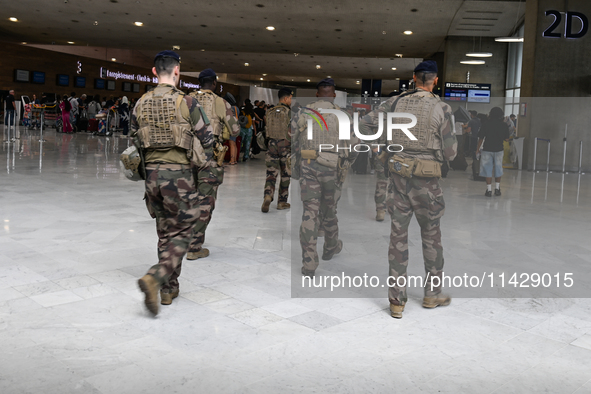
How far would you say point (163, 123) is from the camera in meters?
3.45

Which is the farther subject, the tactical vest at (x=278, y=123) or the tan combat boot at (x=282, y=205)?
the tan combat boot at (x=282, y=205)

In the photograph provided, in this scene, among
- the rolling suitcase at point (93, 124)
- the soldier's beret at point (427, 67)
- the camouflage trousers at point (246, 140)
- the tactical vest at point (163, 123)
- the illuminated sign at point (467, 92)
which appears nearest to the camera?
the tactical vest at point (163, 123)

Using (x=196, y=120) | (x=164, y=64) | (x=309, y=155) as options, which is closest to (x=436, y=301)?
(x=309, y=155)

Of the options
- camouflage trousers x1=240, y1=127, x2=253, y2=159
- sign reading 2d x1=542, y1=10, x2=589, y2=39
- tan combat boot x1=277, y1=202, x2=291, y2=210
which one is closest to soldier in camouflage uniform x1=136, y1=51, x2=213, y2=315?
tan combat boot x1=277, y1=202, x2=291, y2=210

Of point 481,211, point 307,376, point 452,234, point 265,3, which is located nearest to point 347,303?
point 307,376

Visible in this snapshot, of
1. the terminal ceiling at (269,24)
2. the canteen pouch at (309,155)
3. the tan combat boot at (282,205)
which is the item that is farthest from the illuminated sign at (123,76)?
the canteen pouch at (309,155)

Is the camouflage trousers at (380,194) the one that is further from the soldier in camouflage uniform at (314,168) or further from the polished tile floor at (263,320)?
the soldier in camouflage uniform at (314,168)

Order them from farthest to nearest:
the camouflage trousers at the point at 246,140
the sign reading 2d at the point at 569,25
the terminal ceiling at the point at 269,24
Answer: the terminal ceiling at the point at 269,24 → the camouflage trousers at the point at 246,140 → the sign reading 2d at the point at 569,25

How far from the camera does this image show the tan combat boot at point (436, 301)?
12.3ft

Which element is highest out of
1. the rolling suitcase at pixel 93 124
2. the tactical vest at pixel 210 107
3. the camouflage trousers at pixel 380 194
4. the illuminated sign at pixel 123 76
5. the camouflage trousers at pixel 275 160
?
the illuminated sign at pixel 123 76

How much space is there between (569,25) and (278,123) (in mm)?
10307

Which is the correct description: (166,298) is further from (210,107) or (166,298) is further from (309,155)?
(210,107)

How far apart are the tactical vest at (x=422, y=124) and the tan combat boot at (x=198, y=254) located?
Answer: 6.91ft

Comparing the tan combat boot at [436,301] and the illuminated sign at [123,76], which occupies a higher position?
the illuminated sign at [123,76]
